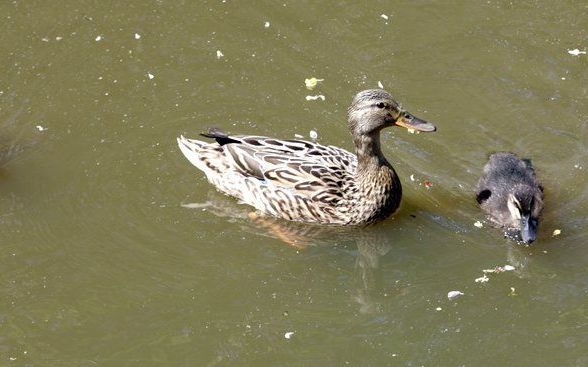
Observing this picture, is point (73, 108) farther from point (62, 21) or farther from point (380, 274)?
point (380, 274)

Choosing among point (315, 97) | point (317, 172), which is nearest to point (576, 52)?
point (315, 97)

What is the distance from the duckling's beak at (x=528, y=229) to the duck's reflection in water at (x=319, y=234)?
1117mm

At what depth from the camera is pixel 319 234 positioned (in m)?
8.33

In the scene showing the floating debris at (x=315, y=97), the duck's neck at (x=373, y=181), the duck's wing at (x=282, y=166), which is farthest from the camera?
the floating debris at (x=315, y=97)

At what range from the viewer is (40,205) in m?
8.47

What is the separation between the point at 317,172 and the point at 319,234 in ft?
1.73

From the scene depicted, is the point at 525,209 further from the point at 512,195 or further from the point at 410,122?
the point at 410,122

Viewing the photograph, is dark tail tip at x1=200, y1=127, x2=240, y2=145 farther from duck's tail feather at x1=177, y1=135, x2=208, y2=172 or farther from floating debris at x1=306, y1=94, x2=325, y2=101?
floating debris at x1=306, y1=94, x2=325, y2=101

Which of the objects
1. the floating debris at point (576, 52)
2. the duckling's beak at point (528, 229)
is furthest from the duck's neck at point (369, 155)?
the floating debris at point (576, 52)

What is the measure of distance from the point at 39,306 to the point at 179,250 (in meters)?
1.20

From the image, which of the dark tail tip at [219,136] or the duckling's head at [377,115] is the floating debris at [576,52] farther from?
the dark tail tip at [219,136]

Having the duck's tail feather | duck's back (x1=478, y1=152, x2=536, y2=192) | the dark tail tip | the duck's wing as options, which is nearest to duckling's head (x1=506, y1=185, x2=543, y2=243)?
duck's back (x1=478, y1=152, x2=536, y2=192)

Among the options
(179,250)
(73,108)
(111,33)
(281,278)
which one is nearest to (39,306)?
(179,250)

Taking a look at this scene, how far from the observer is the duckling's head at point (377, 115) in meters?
7.93
